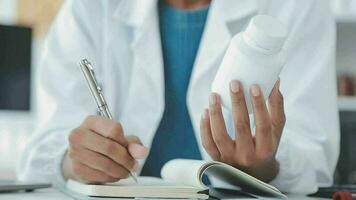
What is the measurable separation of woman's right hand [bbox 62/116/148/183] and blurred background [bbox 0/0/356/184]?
126 centimetres

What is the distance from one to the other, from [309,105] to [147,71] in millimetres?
278

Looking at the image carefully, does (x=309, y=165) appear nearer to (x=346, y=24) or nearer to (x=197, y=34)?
(x=197, y=34)

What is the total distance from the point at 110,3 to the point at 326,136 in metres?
0.44

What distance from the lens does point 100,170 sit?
581 mm

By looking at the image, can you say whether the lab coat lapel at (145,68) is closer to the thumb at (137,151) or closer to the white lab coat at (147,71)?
the white lab coat at (147,71)

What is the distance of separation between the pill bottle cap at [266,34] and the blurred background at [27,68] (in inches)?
51.1

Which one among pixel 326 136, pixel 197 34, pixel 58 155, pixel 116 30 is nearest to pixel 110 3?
pixel 116 30

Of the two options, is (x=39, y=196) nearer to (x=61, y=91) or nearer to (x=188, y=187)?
(x=188, y=187)

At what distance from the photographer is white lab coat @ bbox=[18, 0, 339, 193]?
831 mm

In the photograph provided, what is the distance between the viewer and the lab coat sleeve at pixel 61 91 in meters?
0.82

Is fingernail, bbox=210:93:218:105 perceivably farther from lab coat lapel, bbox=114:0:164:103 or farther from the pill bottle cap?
lab coat lapel, bbox=114:0:164:103

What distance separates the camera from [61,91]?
93 centimetres

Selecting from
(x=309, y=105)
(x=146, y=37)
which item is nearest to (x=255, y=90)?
(x=309, y=105)

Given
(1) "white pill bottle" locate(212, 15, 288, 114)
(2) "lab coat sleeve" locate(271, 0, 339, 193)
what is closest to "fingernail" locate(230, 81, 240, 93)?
(1) "white pill bottle" locate(212, 15, 288, 114)
